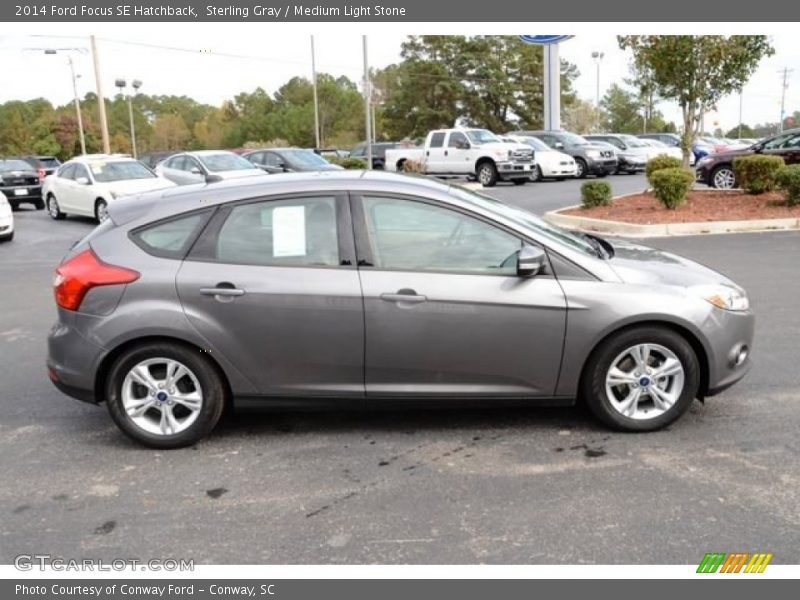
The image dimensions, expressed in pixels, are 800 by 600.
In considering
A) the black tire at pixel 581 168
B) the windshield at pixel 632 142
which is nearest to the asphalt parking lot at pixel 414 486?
the black tire at pixel 581 168

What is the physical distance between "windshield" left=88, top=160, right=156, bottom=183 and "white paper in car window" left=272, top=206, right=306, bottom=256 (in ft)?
44.3

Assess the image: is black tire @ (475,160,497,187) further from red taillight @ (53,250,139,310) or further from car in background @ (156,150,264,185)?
red taillight @ (53,250,139,310)

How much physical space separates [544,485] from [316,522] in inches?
46.9

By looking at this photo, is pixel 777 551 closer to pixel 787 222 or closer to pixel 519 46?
pixel 787 222

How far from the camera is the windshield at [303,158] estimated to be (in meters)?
20.8

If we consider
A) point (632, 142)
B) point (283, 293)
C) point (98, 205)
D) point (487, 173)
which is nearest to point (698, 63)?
point (487, 173)

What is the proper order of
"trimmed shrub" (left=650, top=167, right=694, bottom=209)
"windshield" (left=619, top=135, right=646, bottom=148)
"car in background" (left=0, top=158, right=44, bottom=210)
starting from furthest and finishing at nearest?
"windshield" (left=619, top=135, right=646, bottom=148) → "car in background" (left=0, top=158, right=44, bottom=210) → "trimmed shrub" (left=650, top=167, right=694, bottom=209)

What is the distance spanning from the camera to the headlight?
15.0 feet

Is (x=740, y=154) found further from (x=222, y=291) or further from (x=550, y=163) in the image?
(x=222, y=291)

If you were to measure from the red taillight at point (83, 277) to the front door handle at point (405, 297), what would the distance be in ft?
4.83

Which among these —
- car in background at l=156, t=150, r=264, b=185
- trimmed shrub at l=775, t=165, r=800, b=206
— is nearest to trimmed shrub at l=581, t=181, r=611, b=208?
trimmed shrub at l=775, t=165, r=800, b=206

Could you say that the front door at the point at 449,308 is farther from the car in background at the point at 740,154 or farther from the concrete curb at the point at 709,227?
the car in background at the point at 740,154

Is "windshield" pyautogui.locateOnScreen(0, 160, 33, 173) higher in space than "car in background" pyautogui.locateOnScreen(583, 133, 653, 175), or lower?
higher

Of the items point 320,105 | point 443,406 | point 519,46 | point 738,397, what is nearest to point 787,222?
point 738,397
